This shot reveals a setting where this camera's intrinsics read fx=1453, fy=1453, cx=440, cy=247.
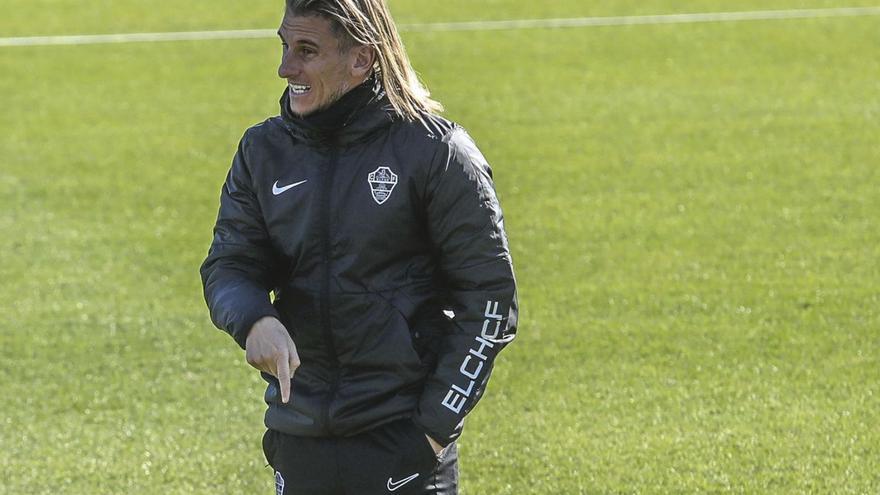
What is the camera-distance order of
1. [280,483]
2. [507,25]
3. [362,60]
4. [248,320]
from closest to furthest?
[248,320] < [362,60] < [280,483] < [507,25]

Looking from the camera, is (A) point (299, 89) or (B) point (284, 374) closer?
(B) point (284, 374)

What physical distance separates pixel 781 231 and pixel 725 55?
15.5 ft

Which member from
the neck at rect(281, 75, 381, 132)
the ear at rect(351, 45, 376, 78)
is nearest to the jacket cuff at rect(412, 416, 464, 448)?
the neck at rect(281, 75, 381, 132)

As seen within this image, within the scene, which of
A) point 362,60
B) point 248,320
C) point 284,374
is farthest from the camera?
point 362,60

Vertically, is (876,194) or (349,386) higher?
(349,386)

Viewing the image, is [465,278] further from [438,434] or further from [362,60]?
[362,60]

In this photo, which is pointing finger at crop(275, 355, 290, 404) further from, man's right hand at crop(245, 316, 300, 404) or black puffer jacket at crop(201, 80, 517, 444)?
black puffer jacket at crop(201, 80, 517, 444)

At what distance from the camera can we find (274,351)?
10.6 ft

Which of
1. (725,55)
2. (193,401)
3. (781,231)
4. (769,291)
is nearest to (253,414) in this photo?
(193,401)

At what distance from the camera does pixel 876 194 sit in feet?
30.5

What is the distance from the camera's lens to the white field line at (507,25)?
14305mm

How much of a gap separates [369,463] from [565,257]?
5.01 m

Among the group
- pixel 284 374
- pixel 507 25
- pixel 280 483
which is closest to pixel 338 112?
pixel 284 374

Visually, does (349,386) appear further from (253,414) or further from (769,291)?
(769,291)
